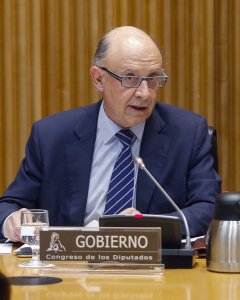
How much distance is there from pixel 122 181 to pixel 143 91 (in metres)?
0.37

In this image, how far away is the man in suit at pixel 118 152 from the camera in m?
3.10

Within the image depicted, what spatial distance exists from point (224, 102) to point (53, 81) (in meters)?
0.98

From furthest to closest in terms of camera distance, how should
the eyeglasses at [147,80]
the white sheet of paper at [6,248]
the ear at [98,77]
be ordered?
the ear at [98,77] → the eyeglasses at [147,80] → the white sheet of paper at [6,248]

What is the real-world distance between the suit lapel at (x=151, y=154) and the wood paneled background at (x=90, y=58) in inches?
39.8

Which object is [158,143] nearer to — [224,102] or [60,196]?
[60,196]

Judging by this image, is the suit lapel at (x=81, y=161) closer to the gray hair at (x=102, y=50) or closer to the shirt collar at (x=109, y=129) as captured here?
the shirt collar at (x=109, y=129)

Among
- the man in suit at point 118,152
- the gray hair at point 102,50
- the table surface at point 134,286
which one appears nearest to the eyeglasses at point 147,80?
the man in suit at point 118,152

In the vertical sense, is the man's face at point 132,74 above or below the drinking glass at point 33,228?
above

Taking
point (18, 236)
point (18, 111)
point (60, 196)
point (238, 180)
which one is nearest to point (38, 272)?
point (18, 236)

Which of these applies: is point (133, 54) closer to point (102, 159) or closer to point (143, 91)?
point (143, 91)

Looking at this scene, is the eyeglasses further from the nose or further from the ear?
the ear

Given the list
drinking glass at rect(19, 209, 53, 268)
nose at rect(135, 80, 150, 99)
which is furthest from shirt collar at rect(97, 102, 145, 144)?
drinking glass at rect(19, 209, 53, 268)

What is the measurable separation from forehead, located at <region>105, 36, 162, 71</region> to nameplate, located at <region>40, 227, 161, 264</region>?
1083 millimetres

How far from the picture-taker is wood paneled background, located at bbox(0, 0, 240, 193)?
4152mm
